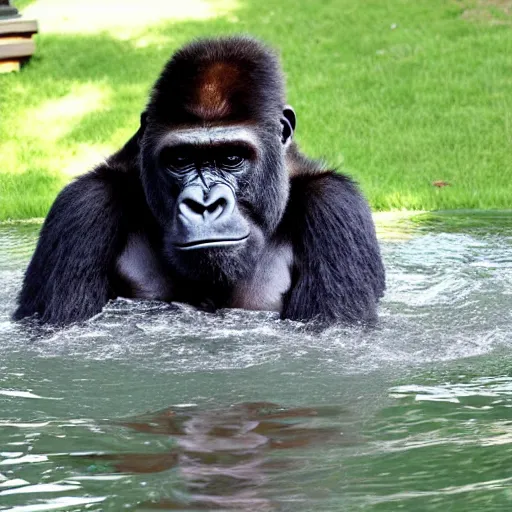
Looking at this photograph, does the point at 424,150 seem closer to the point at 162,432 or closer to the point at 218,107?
the point at 218,107

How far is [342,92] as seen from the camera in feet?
45.1

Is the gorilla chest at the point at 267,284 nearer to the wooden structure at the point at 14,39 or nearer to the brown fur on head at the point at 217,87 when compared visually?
the brown fur on head at the point at 217,87

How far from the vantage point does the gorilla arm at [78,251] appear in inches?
227

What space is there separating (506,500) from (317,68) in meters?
11.7

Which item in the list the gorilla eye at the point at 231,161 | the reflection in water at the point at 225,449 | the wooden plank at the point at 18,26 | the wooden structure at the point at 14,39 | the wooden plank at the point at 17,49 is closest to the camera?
the reflection in water at the point at 225,449

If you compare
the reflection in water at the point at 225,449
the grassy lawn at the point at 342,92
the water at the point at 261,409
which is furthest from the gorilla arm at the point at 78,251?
the grassy lawn at the point at 342,92

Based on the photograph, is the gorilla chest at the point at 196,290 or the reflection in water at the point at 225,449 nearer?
the reflection in water at the point at 225,449

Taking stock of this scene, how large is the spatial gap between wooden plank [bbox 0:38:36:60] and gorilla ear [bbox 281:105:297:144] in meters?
9.79

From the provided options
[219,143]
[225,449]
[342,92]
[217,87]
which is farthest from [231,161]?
[342,92]

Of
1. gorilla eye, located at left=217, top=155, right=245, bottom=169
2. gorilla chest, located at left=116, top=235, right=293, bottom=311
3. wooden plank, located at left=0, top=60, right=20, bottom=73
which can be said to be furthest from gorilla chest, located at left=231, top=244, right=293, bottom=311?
wooden plank, located at left=0, top=60, right=20, bottom=73

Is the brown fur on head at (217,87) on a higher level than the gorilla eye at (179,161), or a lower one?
higher

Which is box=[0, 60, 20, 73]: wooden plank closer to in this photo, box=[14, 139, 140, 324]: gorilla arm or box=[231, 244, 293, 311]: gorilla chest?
box=[14, 139, 140, 324]: gorilla arm

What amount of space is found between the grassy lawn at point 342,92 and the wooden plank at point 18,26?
47cm

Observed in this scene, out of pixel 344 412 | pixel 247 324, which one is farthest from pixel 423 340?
pixel 344 412
